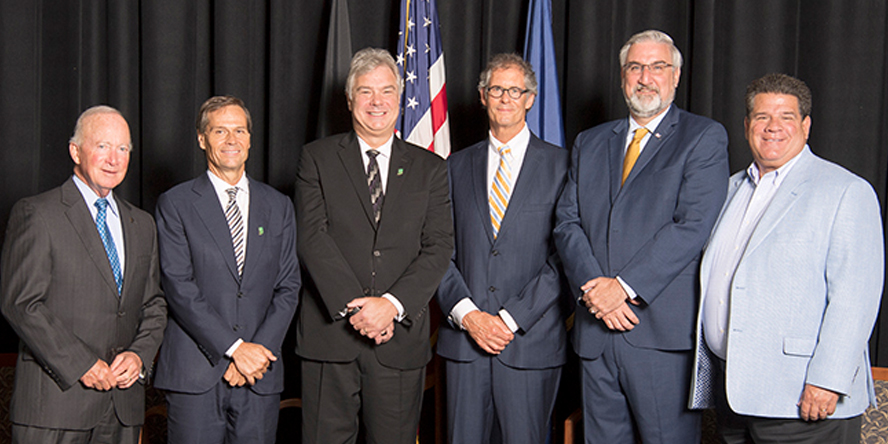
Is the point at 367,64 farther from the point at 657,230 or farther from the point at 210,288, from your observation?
the point at 657,230

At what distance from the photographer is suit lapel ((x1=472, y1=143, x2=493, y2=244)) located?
9.27 feet

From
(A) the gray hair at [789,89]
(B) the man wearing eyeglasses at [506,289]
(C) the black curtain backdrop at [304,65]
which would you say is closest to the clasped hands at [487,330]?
(B) the man wearing eyeglasses at [506,289]

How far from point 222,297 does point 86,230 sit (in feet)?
1.70

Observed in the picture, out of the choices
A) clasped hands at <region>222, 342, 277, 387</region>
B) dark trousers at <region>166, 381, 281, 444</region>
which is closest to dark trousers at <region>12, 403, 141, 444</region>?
dark trousers at <region>166, 381, 281, 444</region>

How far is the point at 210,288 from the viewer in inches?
101

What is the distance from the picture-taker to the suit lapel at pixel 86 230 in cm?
236

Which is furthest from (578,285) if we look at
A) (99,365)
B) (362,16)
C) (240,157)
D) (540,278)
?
(362,16)

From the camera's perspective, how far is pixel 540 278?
2.76 m

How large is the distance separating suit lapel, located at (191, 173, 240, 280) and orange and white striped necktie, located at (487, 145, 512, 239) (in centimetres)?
104

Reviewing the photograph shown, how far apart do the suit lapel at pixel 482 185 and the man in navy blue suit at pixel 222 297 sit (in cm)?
81

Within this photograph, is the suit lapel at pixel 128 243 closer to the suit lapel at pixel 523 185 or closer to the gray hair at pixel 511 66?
the suit lapel at pixel 523 185

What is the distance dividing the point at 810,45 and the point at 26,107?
14.4ft

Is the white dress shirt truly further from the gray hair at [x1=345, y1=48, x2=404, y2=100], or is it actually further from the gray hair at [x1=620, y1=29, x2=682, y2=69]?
the gray hair at [x1=620, y1=29, x2=682, y2=69]

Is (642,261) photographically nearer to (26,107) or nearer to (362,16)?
(362,16)
